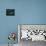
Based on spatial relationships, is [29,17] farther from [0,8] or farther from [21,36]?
[0,8]

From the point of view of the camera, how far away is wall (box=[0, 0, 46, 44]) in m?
2.90

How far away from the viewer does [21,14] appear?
9.61 feet

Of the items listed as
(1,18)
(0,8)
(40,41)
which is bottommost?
(40,41)

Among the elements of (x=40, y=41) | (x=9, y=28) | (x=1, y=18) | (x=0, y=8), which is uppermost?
(x=0, y=8)

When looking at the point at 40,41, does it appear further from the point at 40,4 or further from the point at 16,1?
the point at 16,1

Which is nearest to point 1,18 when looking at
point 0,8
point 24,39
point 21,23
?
point 0,8

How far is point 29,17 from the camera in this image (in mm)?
2941

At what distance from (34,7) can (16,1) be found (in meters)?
0.45

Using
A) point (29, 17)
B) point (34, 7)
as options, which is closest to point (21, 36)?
point (29, 17)

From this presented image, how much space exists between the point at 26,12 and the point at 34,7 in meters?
0.22

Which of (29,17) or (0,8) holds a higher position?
(0,8)

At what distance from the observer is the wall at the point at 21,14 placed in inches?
114

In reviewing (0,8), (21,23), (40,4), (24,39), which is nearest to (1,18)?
(0,8)

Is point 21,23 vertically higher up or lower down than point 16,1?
lower down
